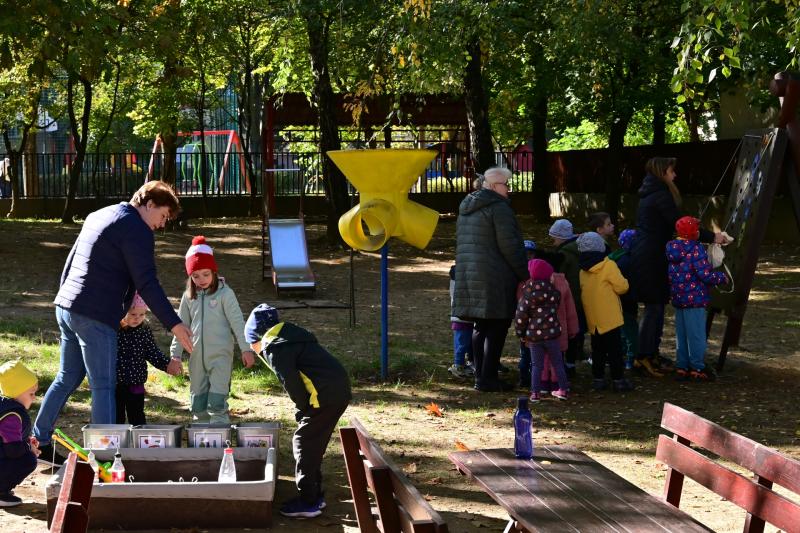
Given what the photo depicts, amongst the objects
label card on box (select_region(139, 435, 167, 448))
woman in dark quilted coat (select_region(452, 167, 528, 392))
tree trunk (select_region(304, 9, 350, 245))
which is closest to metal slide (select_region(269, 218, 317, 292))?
tree trunk (select_region(304, 9, 350, 245))

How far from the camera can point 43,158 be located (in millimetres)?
29250

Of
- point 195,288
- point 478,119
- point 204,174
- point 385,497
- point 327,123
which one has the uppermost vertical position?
point 478,119

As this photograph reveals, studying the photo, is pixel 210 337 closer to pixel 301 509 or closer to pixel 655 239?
pixel 301 509

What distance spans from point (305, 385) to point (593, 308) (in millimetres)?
3991

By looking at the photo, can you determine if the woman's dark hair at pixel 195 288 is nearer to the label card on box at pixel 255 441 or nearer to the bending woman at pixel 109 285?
the bending woman at pixel 109 285

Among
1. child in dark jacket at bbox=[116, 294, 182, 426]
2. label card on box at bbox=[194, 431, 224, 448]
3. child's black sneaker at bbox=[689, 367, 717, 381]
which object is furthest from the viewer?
child's black sneaker at bbox=[689, 367, 717, 381]

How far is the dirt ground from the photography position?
6.72m

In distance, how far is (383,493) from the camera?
3914 mm

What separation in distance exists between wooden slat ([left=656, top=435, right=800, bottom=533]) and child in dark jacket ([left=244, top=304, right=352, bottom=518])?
5.91 ft

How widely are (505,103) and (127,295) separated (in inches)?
845

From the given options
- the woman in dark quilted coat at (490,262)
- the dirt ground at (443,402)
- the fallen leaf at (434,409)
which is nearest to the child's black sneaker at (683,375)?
the dirt ground at (443,402)

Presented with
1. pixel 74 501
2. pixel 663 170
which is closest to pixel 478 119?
pixel 663 170

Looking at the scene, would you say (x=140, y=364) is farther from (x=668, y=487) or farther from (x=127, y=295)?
(x=668, y=487)

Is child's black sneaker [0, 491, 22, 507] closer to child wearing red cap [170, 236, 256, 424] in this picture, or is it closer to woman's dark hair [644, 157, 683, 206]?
child wearing red cap [170, 236, 256, 424]
